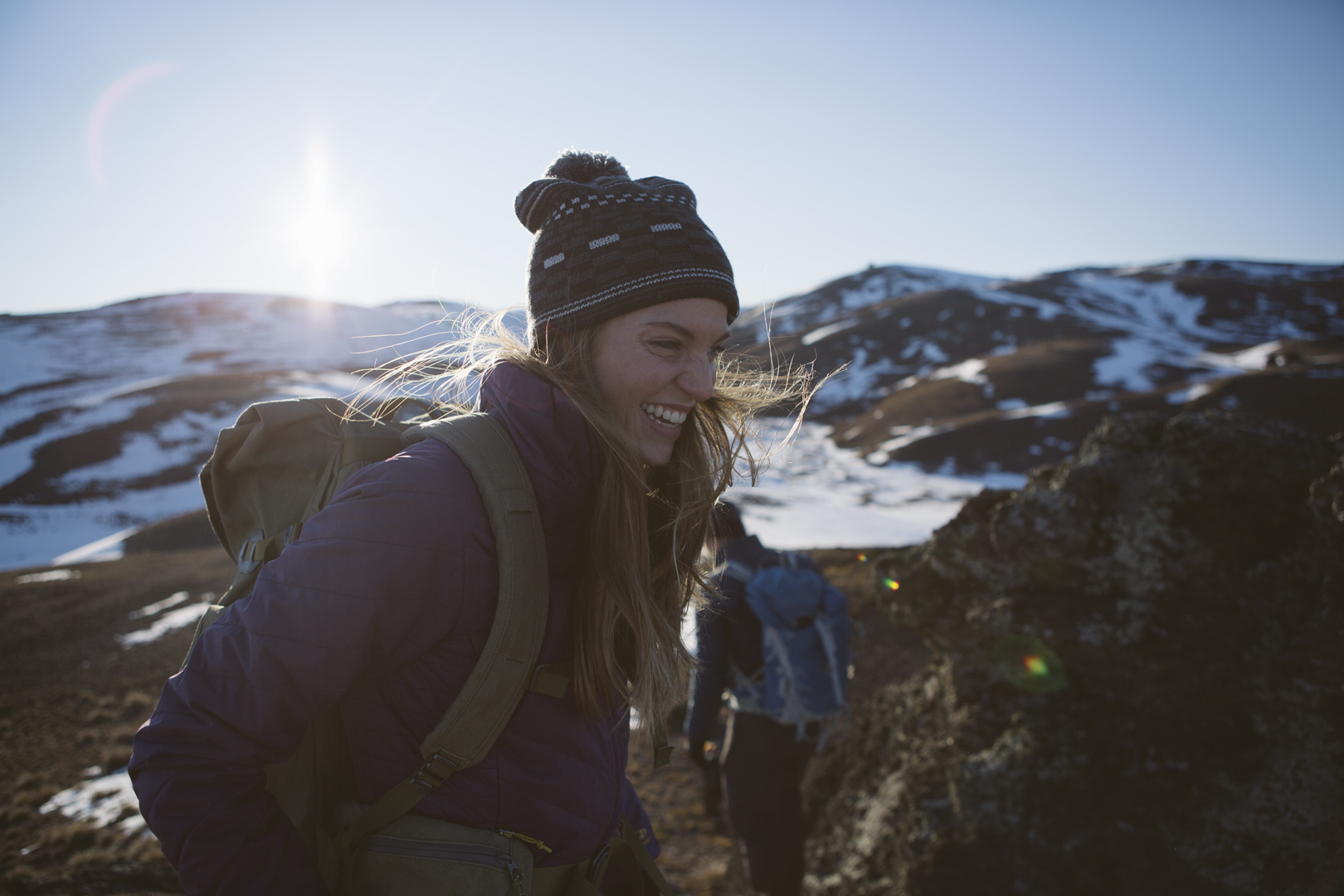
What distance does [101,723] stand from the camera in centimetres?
686

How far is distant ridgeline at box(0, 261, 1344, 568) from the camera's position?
2695 centimetres

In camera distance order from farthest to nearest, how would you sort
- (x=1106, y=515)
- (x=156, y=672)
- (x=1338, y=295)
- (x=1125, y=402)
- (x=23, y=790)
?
(x=1338, y=295)
(x=1125, y=402)
(x=156, y=672)
(x=23, y=790)
(x=1106, y=515)

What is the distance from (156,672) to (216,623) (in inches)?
386

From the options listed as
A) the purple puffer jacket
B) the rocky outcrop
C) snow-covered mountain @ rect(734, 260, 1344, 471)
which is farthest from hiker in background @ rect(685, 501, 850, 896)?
the purple puffer jacket

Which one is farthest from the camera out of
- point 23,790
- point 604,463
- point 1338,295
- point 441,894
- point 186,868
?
point 1338,295

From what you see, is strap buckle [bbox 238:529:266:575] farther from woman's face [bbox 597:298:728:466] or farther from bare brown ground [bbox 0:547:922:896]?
bare brown ground [bbox 0:547:922:896]

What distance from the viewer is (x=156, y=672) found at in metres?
8.32

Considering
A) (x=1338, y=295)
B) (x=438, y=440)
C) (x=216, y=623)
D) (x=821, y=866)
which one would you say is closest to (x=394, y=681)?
(x=216, y=623)

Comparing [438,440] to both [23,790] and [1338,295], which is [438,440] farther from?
[1338,295]

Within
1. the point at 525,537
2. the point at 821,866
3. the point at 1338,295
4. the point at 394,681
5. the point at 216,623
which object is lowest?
the point at 821,866

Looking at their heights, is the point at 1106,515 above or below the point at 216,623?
below

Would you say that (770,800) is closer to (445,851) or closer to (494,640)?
(445,851)

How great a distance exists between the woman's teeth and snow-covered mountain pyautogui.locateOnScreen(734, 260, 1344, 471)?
45.5 inches

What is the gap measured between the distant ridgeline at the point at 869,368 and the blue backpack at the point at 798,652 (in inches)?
59.6
